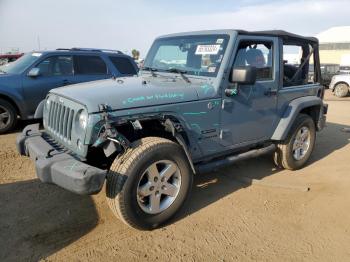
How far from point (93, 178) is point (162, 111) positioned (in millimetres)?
1048

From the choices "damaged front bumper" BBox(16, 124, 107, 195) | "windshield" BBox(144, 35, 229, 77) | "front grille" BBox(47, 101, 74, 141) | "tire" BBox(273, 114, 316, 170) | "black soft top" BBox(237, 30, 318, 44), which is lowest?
"tire" BBox(273, 114, 316, 170)

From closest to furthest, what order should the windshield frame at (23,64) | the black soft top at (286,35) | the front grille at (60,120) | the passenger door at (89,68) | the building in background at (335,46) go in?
the front grille at (60,120) → the black soft top at (286,35) → the windshield frame at (23,64) → the passenger door at (89,68) → the building in background at (335,46)

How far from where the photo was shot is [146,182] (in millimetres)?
3480

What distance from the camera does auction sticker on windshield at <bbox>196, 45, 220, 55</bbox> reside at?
417 cm

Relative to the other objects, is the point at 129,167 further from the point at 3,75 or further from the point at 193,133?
the point at 3,75

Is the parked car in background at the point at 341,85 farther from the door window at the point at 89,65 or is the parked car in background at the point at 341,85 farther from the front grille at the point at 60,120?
the front grille at the point at 60,120

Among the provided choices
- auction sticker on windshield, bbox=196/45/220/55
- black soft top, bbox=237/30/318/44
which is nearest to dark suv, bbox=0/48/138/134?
auction sticker on windshield, bbox=196/45/220/55

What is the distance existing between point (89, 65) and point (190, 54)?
14.7 ft

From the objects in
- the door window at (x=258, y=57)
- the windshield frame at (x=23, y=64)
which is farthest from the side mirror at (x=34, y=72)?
the door window at (x=258, y=57)

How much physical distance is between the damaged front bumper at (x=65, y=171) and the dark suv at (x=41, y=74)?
4180mm

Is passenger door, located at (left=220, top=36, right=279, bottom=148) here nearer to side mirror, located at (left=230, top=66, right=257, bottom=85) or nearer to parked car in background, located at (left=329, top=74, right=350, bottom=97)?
side mirror, located at (left=230, top=66, right=257, bottom=85)

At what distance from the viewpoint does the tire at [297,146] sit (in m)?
5.13

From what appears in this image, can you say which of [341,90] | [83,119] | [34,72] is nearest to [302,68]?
[83,119]

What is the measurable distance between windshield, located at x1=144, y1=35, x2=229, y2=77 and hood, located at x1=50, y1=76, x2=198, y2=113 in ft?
1.09
